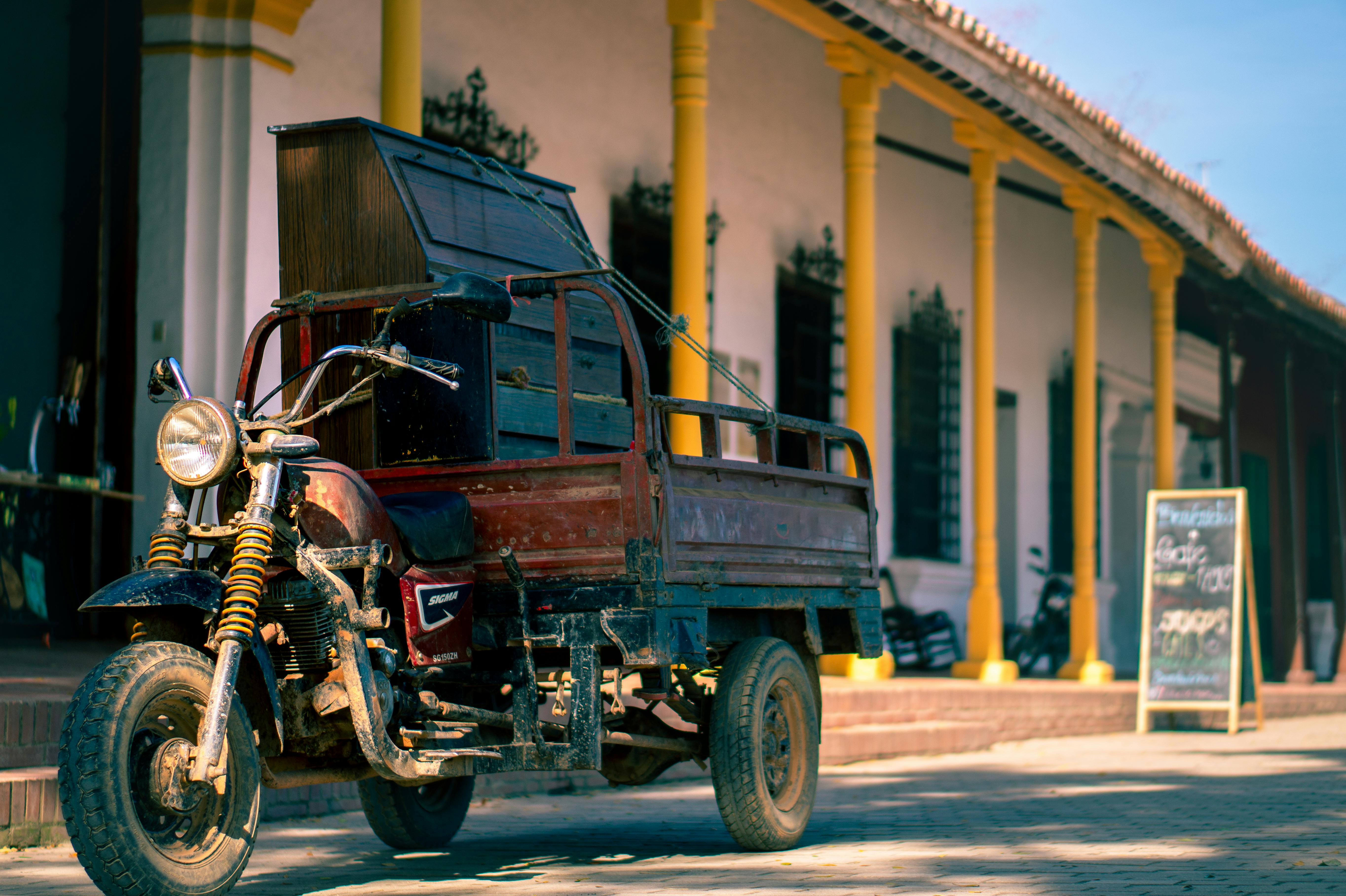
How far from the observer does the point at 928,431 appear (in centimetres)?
1622

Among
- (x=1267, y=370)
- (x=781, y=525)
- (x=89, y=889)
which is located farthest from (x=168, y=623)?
(x=1267, y=370)

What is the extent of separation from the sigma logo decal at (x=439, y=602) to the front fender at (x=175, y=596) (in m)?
0.56

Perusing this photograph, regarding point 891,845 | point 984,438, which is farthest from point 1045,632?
point 891,845

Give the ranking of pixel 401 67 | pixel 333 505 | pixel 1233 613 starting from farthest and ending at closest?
pixel 1233 613 < pixel 401 67 < pixel 333 505

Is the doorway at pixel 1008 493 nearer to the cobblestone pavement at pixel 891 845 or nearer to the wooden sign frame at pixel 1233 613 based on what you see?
the wooden sign frame at pixel 1233 613

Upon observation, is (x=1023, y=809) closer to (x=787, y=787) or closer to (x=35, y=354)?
(x=787, y=787)

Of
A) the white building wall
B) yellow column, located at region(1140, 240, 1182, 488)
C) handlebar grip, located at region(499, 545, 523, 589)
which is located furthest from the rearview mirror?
yellow column, located at region(1140, 240, 1182, 488)

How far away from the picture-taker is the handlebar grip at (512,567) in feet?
16.3

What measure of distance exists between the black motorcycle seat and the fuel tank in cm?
15

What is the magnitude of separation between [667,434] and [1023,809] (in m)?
3.08

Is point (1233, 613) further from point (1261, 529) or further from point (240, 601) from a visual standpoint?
point (1261, 529)

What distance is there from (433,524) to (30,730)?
6.27 ft

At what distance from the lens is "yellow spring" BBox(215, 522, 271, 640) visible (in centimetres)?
404

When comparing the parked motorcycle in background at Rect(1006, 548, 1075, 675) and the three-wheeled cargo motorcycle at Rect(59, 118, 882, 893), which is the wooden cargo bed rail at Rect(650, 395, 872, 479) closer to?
the three-wheeled cargo motorcycle at Rect(59, 118, 882, 893)
